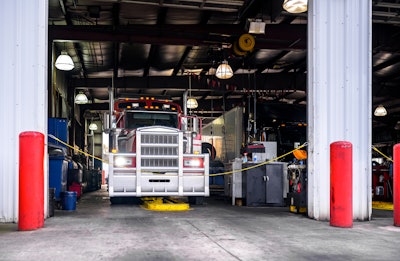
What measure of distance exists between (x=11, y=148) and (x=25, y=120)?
21.9 inches

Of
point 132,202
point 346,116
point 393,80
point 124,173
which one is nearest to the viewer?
point 346,116

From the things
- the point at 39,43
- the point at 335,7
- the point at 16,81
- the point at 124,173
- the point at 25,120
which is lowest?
the point at 124,173

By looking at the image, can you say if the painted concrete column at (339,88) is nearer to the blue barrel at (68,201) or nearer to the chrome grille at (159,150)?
the chrome grille at (159,150)

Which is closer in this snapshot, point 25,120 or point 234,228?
point 234,228

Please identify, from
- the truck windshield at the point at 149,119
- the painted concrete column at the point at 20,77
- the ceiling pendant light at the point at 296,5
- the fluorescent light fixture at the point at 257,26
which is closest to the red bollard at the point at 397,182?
the ceiling pendant light at the point at 296,5

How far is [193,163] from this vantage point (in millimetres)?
11445

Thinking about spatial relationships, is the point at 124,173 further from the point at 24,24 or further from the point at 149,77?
the point at 149,77

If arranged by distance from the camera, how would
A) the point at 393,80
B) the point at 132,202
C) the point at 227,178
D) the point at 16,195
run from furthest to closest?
the point at 393,80
the point at 227,178
the point at 132,202
the point at 16,195

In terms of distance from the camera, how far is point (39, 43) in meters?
8.45

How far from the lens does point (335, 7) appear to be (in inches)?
360

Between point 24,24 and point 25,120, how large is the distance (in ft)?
5.85

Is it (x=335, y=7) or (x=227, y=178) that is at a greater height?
(x=335, y=7)

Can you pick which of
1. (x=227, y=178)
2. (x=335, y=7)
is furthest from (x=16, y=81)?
(x=227, y=178)

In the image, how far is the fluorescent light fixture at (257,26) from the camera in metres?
13.6
